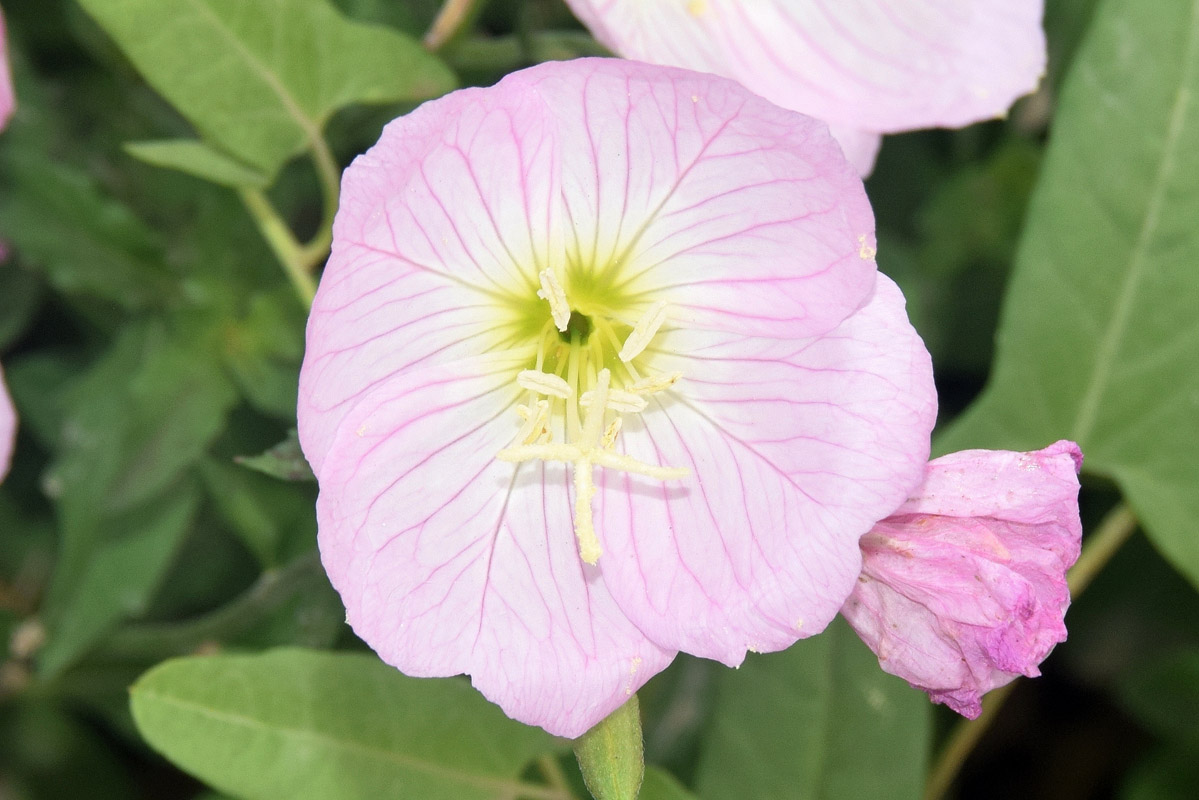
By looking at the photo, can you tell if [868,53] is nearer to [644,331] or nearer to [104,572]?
[644,331]

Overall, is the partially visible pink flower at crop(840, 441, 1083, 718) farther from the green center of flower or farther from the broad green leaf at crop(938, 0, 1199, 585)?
the broad green leaf at crop(938, 0, 1199, 585)

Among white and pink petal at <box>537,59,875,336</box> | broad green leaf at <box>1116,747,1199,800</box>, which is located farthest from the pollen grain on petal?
broad green leaf at <box>1116,747,1199,800</box>

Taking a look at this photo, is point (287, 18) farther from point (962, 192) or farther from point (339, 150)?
point (962, 192)

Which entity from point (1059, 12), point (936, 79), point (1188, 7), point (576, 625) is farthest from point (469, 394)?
point (1059, 12)

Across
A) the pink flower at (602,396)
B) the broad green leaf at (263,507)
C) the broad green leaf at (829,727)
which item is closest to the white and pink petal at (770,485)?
the pink flower at (602,396)

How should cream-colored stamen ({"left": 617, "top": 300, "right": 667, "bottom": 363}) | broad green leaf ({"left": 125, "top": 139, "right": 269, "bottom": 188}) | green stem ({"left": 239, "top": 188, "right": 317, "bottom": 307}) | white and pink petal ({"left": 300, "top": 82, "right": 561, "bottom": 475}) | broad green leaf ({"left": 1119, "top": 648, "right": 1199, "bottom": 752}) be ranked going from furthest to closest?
broad green leaf ({"left": 1119, "top": 648, "right": 1199, "bottom": 752}) → green stem ({"left": 239, "top": 188, "right": 317, "bottom": 307}) → broad green leaf ({"left": 125, "top": 139, "right": 269, "bottom": 188}) → cream-colored stamen ({"left": 617, "top": 300, "right": 667, "bottom": 363}) → white and pink petal ({"left": 300, "top": 82, "right": 561, "bottom": 475})

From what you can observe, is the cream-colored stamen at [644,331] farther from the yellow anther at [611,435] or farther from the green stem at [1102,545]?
the green stem at [1102,545]

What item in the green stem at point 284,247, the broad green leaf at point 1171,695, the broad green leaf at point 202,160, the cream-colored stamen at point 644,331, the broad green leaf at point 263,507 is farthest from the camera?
the broad green leaf at point 1171,695
